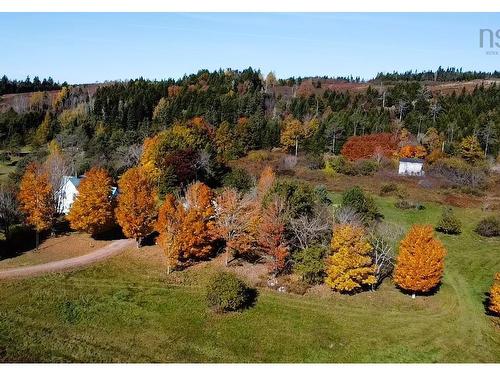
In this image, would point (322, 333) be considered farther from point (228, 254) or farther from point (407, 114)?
point (407, 114)

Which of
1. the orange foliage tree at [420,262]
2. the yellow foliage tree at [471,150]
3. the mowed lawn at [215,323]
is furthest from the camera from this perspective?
the yellow foliage tree at [471,150]

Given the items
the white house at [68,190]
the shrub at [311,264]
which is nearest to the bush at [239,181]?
Result: the white house at [68,190]

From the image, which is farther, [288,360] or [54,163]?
[54,163]

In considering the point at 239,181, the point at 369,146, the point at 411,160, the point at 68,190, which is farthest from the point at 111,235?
the point at 369,146

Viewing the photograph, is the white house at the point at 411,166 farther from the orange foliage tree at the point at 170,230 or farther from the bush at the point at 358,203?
the orange foliage tree at the point at 170,230

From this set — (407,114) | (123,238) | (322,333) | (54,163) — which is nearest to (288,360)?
(322,333)

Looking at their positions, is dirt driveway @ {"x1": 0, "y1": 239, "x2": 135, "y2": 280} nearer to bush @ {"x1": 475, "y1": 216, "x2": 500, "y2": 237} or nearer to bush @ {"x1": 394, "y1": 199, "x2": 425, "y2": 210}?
bush @ {"x1": 394, "y1": 199, "x2": 425, "y2": 210}

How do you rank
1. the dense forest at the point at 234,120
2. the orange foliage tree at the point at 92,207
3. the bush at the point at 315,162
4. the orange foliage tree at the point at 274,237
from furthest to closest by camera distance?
the dense forest at the point at 234,120, the bush at the point at 315,162, the orange foliage tree at the point at 92,207, the orange foliage tree at the point at 274,237
